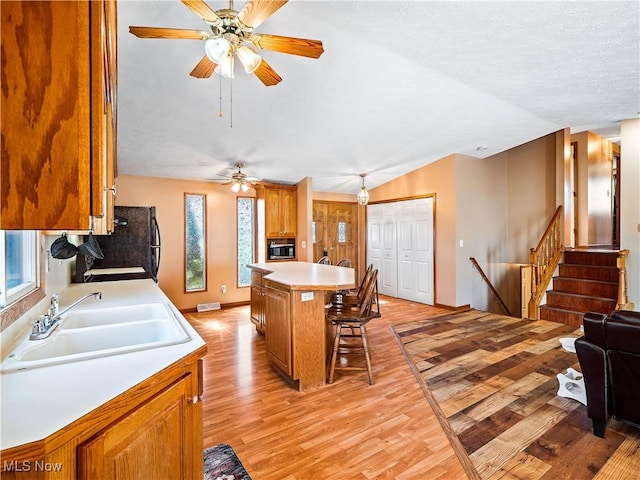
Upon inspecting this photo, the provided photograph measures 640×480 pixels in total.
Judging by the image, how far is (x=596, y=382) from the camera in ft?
6.45

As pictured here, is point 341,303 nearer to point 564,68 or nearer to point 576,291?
point 564,68

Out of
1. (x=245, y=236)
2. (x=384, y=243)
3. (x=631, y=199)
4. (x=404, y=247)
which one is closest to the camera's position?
(x=631, y=199)

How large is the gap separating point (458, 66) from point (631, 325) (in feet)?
7.98

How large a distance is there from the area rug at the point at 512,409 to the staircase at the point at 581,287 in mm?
668

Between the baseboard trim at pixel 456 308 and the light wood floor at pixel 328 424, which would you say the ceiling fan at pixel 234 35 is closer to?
the light wood floor at pixel 328 424

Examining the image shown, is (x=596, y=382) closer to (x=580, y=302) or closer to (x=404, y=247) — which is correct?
(x=580, y=302)

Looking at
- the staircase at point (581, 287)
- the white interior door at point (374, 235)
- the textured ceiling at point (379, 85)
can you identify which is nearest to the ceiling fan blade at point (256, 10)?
the textured ceiling at point (379, 85)

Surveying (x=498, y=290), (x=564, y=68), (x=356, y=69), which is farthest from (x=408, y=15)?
(x=498, y=290)

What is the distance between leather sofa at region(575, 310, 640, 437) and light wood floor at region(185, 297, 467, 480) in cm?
100

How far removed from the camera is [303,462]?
5.86 ft

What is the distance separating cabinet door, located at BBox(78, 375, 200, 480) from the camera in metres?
0.82

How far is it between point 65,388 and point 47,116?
0.75 metres

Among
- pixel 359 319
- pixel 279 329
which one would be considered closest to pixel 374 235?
pixel 359 319

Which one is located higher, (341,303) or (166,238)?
(166,238)
